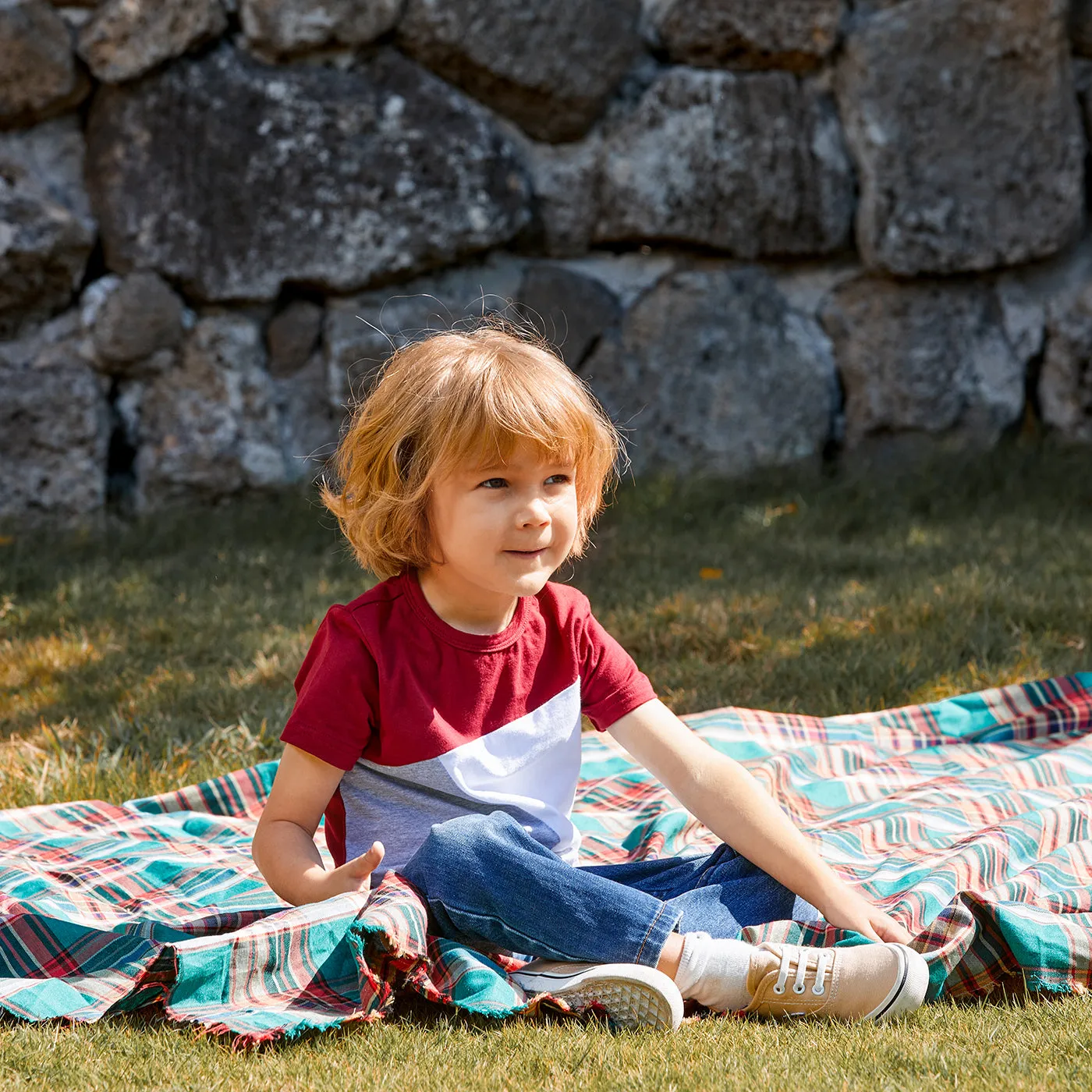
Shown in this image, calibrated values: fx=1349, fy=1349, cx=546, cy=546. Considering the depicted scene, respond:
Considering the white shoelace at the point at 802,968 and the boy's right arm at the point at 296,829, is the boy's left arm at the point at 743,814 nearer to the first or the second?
the white shoelace at the point at 802,968

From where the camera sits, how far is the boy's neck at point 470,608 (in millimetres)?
1755

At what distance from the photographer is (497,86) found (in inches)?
160

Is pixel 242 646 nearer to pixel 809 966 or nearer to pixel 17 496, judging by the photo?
pixel 17 496

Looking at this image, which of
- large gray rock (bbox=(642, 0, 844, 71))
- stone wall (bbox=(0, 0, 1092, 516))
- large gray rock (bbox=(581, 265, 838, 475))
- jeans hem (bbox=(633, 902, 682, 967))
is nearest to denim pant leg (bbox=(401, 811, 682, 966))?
jeans hem (bbox=(633, 902, 682, 967))


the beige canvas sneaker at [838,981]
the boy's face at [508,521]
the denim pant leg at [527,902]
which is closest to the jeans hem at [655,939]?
the denim pant leg at [527,902]

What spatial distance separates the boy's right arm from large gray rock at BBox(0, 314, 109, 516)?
258 centimetres

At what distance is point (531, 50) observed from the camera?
158 inches

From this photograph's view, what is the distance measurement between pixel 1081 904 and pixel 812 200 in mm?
2900

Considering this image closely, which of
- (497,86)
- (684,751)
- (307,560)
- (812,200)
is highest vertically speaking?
(497,86)

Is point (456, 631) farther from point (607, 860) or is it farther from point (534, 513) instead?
point (607, 860)

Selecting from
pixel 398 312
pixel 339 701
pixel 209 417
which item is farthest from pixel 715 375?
pixel 339 701

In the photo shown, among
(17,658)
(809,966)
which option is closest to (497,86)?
(17,658)

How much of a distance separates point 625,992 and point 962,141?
3411 millimetres

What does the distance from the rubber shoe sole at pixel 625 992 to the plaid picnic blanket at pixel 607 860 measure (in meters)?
0.07
